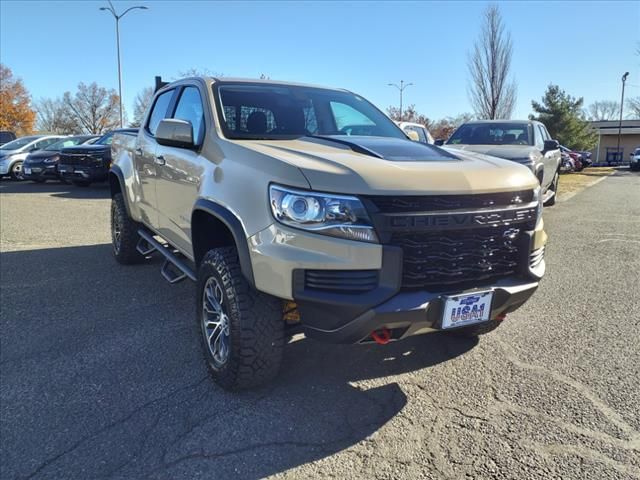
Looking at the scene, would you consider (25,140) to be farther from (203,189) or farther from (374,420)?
(374,420)

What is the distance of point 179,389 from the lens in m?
3.13

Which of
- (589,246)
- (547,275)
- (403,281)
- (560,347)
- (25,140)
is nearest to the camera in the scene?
(403,281)

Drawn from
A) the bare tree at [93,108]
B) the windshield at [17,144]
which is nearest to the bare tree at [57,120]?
the bare tree at [93,108]

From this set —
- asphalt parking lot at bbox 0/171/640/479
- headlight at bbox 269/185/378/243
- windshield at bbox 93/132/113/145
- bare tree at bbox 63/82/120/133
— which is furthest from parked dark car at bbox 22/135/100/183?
bare tree at bbox 63/82/120/133

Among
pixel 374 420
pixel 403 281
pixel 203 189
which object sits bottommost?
pixel 374 420

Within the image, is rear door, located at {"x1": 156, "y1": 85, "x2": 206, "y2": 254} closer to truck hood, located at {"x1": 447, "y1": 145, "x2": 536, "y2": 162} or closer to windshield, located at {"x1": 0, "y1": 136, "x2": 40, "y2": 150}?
truck hood, located at {"x1": 447, "y1": 145, "x2": 536, "y2": 162}

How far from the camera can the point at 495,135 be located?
9.91 metres

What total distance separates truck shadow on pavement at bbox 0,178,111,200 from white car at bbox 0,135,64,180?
0.57 m

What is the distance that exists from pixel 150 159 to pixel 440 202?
2.98 m

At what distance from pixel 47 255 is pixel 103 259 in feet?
2.71

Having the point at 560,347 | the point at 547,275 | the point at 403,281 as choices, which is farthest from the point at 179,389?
the point at 547,275

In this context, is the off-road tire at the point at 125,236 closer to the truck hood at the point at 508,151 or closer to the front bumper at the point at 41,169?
the truck hood at the point at 508,151

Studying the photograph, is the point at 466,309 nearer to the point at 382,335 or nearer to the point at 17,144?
the point at 382,335

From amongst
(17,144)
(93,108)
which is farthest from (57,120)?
(17,144)
